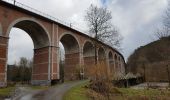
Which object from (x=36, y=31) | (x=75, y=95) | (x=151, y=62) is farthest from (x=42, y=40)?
(x=151, y=62)

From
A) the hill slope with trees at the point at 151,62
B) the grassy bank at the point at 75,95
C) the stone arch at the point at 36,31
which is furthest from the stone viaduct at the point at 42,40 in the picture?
the hill slope with trees at the point at 151,62

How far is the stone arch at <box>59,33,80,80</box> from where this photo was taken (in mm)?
40634

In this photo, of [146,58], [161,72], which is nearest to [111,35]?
[161,72]

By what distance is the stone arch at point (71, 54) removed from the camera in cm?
4063

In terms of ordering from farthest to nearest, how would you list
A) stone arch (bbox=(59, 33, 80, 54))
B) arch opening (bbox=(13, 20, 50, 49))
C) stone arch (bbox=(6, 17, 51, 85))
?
stone arch (bbox=(59, 33, 80, 54)), stone arch (bbox=(6, 17, 51, 85)), arch opening (bbox=(13, 20, 50, 49))

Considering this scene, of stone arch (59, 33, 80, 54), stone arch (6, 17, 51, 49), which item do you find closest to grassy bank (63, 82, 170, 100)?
stone arch (6, 17, 51, 49)

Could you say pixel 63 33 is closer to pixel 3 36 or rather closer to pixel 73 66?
pixel 73 66

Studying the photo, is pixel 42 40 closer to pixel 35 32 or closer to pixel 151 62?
pixel 35 32

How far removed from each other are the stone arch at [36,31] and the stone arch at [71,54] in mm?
6841

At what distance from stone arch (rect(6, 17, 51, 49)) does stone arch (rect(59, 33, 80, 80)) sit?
22.4 feet

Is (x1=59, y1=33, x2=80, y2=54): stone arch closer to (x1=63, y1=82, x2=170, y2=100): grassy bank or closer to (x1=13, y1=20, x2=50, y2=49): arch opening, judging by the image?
(x1=13, y1=20, x2=50, y2=49): arch opening

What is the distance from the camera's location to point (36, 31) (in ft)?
107

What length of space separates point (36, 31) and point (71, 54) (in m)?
11.7

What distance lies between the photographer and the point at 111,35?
34.8 metres
